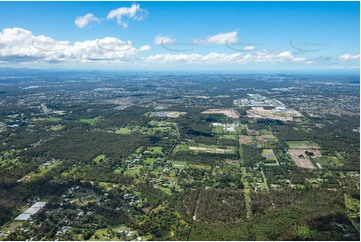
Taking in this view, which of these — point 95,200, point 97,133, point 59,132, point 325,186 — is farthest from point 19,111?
point 325,186

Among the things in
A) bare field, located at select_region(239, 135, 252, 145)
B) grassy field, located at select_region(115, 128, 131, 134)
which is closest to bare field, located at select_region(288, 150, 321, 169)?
bare field, located at select_region(239, 135, 252, 145)

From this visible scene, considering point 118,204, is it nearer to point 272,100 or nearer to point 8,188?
point 8,188

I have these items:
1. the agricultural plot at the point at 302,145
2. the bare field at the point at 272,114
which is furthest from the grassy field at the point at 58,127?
the agricultural plot at the point at 302,145

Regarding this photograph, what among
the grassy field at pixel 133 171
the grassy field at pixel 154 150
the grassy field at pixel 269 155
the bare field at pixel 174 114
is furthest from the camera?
the bare field at pixel 174 114

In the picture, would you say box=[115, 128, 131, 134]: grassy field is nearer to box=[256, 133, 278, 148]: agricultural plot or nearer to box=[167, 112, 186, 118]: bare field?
box=[167, 112, 186, 118]: bare field

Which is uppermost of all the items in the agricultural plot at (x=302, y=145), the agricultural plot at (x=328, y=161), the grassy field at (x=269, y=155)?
the agricultural plot at (x=328, y=161)

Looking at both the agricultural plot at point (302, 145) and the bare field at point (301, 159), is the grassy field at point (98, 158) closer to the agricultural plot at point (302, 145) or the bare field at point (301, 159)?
the bare field at point (301, 159)

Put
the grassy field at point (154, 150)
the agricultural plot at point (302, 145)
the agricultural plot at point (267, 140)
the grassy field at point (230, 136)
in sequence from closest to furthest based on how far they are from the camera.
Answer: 1. the grassy field at point (154, 150)
2. the agricultural plot at point (302, 145)
3. the agricultural plot at point (267, 140)
4. the grassy field at point (230, 136)

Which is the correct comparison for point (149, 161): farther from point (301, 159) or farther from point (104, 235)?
point (301, 159)

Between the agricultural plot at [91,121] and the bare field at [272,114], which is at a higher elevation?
the bare field at [272,114]
